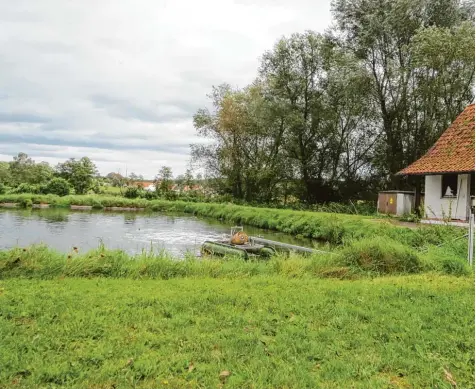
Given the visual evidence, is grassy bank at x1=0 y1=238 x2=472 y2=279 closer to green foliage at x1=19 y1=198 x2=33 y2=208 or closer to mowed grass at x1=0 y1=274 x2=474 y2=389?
mowed grass at x1=0 y1=274 x2=474 y2=389

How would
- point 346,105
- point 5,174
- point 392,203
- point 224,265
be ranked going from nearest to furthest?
point 224,265 < point 392,203 < point 346,105 < point 5,174

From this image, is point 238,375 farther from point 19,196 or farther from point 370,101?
point 19,196

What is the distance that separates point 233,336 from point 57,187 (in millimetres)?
43049

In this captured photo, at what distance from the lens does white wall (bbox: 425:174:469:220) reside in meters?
15.6

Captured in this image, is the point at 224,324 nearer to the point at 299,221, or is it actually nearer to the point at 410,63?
the point at 299,221

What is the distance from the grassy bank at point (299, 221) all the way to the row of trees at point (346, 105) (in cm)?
482

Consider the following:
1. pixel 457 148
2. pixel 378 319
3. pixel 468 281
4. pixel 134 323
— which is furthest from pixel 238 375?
pixel 457 148

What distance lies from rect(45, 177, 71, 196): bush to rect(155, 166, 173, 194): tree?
9.53 meters

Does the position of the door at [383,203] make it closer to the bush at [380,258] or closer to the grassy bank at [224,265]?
the grassy bank at [224,265]

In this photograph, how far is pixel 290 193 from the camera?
31891mm

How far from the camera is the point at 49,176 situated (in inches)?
1911

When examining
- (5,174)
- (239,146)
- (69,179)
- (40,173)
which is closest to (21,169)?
(5,174)

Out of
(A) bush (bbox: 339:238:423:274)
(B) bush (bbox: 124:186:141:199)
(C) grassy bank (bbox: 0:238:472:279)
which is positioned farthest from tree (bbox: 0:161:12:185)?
(A) bush (bbox: 339:238:423:274)

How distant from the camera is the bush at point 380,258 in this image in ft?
25.8
